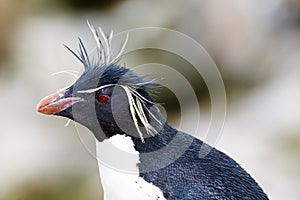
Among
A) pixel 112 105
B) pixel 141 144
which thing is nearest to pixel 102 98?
pixel 112 105

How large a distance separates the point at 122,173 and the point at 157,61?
6.63 ft

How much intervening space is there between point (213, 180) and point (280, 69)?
215 cm

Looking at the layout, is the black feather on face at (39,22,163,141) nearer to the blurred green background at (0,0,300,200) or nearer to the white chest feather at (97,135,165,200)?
the white chest feather at (97,135,165,200)

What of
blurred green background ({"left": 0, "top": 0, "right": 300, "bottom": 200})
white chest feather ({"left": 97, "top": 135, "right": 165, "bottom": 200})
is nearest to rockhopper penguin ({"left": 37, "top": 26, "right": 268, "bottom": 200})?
white chest feather ({"left": 97, "top": 135, "right": 165, "bottom": 200})

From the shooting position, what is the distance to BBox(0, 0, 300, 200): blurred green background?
312cm

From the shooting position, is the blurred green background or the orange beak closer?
the orange beak

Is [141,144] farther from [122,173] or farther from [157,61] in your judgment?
[157,61]

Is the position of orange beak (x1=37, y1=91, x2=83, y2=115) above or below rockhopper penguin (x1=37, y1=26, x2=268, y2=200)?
below

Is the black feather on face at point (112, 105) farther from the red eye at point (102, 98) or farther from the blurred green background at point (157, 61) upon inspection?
the blurred green background at point (157, 61)

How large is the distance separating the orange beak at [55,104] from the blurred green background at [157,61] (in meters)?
1.78

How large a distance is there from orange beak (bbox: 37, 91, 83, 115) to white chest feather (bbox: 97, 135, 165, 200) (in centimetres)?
12

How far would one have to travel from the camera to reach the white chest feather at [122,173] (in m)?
1.29

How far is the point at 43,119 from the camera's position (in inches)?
130

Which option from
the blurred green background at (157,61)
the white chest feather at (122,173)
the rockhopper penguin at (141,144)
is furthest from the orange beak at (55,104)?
the blurred green background at (157,61)
